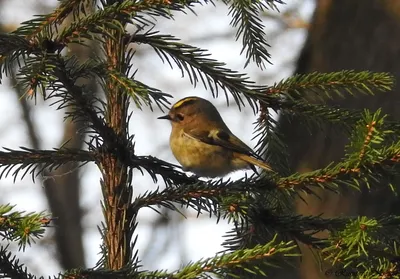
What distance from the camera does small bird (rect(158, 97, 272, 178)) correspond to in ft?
11.3

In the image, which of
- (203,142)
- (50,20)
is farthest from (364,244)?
(203,142)

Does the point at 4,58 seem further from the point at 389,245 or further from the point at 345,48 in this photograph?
the point at 345,48

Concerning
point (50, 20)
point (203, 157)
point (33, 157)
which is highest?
point (203, 157)

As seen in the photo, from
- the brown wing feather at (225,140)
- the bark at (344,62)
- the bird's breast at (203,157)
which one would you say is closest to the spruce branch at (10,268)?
the brown wing feather at (225,140)

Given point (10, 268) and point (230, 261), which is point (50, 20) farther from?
point (230, 261)

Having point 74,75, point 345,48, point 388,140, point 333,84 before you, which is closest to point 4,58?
point 74,75

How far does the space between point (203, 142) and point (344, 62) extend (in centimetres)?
203

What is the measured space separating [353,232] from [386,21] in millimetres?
3849

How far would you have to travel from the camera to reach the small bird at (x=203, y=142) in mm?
3441

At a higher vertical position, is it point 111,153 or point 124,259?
point 111,153

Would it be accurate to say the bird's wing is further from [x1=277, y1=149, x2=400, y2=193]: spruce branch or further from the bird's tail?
[x1=277, y1=149, x2=400, y2=193]: spruce branch

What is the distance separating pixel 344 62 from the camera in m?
5.32

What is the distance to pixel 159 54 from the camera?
7.06 feet

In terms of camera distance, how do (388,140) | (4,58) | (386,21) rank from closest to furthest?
(4,58) → (388,140) → (386,21)
